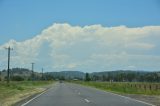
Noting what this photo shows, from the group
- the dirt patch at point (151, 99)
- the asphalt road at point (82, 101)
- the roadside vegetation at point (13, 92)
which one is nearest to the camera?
the asphalt road at point (82, 101)

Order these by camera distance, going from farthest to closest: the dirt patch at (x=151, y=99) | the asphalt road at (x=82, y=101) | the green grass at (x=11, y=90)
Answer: the green grass at (x=11, y=90) < the dirt patch at (x=151, y=99) < the asphalt road at (x=82, y=101)

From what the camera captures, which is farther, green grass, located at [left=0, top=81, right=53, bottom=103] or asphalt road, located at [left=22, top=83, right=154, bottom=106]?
green grass, located at [left=0, top=81, right=53, bottom=103]

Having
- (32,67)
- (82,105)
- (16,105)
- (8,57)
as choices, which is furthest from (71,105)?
(32,67)

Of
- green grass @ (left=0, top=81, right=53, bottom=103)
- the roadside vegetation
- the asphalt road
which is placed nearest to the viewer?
the asphalt road

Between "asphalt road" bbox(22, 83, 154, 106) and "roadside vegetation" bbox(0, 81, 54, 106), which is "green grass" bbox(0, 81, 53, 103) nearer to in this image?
"roadside vegetation" bbox(0, 81, 54, 106)

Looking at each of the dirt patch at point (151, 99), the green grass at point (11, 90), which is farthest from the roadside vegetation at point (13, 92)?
the dirt patch at point (151, 99)

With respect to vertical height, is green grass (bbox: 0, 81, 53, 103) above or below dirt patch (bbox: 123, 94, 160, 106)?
above

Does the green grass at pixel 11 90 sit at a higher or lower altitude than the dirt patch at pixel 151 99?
higher

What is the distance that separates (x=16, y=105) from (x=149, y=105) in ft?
25.2

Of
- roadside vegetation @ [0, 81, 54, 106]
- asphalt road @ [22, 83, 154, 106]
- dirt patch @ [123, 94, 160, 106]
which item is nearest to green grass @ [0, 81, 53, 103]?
roadside vegetation @ [0, 81, 54, 106]

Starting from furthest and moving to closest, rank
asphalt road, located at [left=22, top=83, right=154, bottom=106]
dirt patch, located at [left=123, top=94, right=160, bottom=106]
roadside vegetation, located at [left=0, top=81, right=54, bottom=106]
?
roadside vegetation, located at [left=0, top=81, right=54, bottom=106]
dirt patch, located at [left=123, top=94, right=160, bottom=106]
asphalt road, located at [left=22, top=83, right=154, bottom=106]

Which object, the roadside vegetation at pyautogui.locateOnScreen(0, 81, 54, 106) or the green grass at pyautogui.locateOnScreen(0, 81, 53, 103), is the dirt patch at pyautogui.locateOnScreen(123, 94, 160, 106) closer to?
the roadside vegetation at pyautogui.locateOnScreen(0, 81, 54, 106)

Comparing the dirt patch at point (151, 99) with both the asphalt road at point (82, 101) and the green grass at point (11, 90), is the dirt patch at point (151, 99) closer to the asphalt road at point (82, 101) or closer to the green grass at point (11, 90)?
the asphalt road at point (82, 101)

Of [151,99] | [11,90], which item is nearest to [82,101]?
[151,99]
